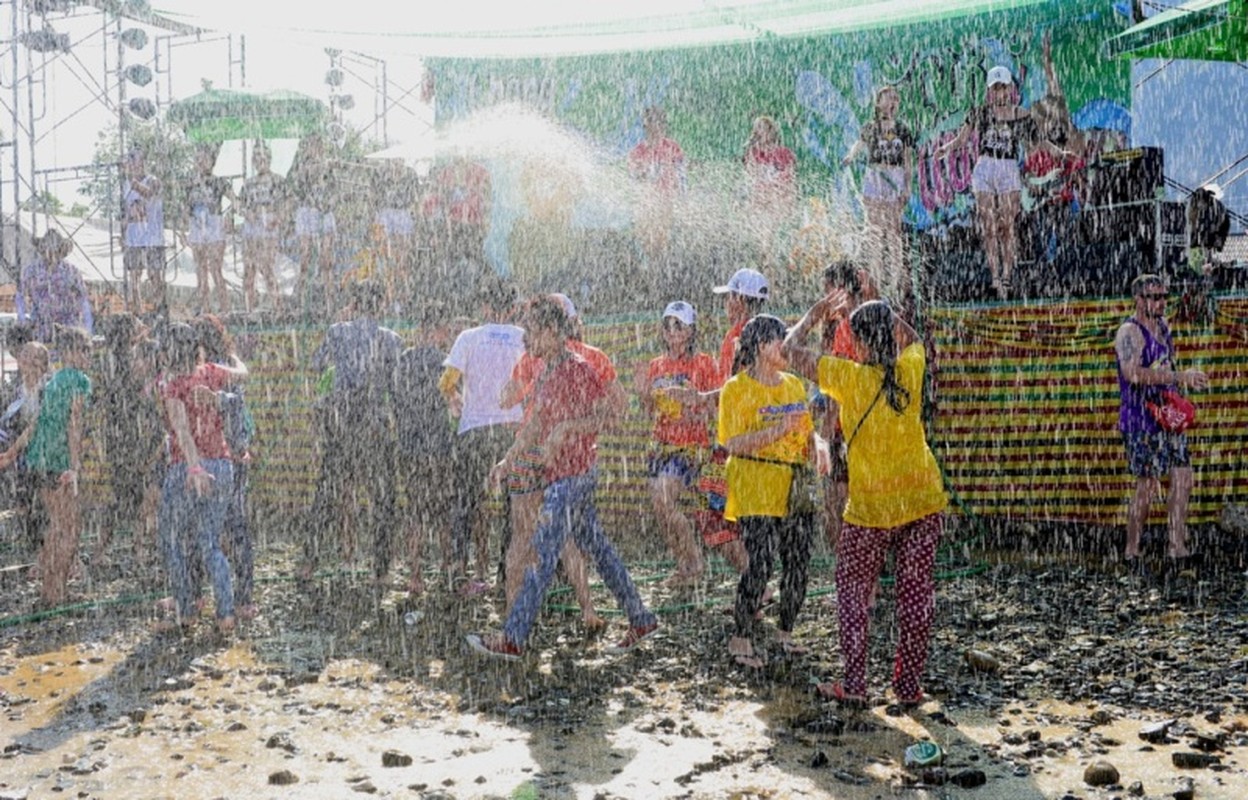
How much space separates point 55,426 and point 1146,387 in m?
6.90

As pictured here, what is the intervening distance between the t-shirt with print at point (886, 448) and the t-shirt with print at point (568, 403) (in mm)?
1348

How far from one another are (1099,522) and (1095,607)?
6.57ft

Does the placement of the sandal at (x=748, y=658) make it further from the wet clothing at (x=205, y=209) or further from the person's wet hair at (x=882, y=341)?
the wet clothing at (x=205, y=209)

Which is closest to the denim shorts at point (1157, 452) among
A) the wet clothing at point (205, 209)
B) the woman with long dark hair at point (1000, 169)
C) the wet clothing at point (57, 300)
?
the woman with long dark hair at point (1000, 169)

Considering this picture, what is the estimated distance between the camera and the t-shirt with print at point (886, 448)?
18.7ft

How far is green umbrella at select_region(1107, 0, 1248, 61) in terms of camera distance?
10289mm

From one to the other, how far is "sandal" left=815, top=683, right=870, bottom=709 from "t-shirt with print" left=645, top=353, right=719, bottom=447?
236 centimetres

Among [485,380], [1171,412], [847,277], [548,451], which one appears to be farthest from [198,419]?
[1171,412]

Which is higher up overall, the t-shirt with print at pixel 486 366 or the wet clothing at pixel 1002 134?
the wet clothing at pixel 1002 134

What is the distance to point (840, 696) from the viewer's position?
587cm

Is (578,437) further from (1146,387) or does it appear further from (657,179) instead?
(657,179)

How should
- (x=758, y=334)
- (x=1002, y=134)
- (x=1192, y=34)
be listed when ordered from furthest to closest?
(x=1002, y=134)
(x=1192, y=34)
(x=758, y=334)

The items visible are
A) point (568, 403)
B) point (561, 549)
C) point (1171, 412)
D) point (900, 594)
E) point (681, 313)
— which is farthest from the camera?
point (1171, 412)

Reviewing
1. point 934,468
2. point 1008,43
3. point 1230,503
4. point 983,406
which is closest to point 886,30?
point 1008,43
